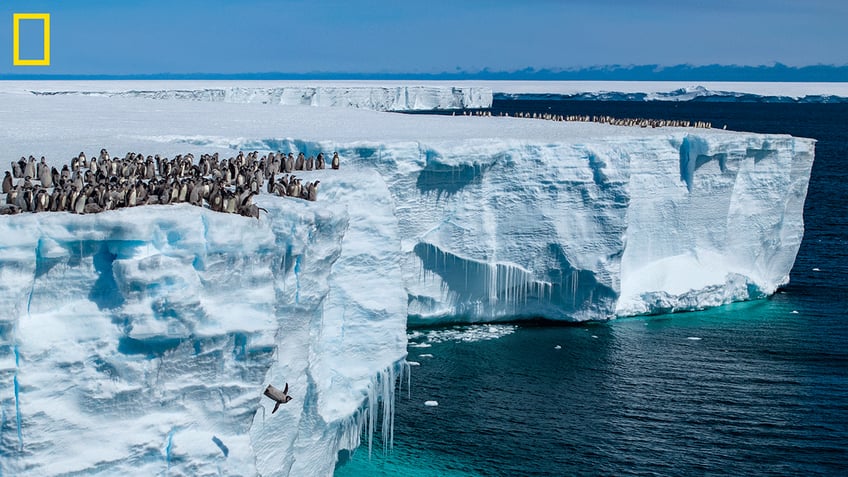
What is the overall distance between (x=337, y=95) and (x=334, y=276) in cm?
5815

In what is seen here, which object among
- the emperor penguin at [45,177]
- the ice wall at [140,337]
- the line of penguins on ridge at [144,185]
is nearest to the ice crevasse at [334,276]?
the ice wall at [140,337]

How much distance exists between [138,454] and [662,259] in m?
19.5

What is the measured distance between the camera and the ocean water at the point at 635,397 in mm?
18375

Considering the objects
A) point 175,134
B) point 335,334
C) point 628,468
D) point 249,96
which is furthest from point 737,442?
point 249,96

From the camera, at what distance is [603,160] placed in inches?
1017

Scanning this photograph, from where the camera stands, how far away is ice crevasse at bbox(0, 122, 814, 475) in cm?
1195

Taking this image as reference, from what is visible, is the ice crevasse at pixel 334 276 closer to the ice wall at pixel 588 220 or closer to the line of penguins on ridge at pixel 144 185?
the ice wall at pixel 588 220

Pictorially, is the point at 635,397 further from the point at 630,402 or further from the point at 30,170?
the point at 30,170

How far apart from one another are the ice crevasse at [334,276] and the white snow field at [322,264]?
32 mm

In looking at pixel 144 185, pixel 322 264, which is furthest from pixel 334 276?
pixel 144 185

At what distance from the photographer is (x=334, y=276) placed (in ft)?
57.6

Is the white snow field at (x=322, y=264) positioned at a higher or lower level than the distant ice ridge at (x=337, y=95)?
lower

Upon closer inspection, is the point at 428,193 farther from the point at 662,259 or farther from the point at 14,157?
the point at 14,157

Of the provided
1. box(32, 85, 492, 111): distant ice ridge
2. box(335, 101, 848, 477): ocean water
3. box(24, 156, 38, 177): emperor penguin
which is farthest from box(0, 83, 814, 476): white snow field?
box(32, 85, 492, 111): distant ice ridge
